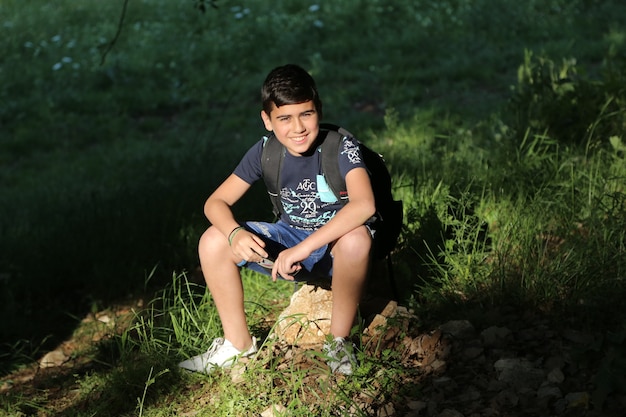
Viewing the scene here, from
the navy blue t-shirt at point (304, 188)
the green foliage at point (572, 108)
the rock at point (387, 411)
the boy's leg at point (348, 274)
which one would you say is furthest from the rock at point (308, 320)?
the green foliage at point (572, 108)

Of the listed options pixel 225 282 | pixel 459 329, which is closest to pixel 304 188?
pixel 225 282

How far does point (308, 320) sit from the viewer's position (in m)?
3.69

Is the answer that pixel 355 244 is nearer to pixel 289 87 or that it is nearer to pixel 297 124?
pixel 297 124

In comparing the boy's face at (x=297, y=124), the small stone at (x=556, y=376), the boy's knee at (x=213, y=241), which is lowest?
the small stone at (x=556, y=376)

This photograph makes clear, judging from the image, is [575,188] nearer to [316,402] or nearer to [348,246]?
[348,246]

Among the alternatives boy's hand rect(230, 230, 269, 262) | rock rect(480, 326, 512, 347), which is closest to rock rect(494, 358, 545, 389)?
rock rect(480, 326, 512, 347)

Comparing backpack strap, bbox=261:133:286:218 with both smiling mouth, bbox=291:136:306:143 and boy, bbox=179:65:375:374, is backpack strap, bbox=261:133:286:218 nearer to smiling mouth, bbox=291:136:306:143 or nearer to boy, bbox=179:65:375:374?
boy, bbox=179:65:375:374

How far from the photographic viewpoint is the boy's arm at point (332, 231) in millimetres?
3289

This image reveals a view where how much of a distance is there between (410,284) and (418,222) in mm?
482

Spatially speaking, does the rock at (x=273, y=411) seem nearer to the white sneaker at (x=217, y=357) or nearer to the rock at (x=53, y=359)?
the white sneaker at (x=217, y=357)

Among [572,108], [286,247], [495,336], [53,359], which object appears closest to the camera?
[495,336]

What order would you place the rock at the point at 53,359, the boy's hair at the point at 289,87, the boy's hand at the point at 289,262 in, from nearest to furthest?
1. the boy's hand at the point at 289,262
2. the boy's hair at the point at 289,87
3. the rock at the point at 53,359

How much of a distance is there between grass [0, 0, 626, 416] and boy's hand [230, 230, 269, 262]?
0.48 metres

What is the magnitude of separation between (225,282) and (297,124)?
0.73 m
